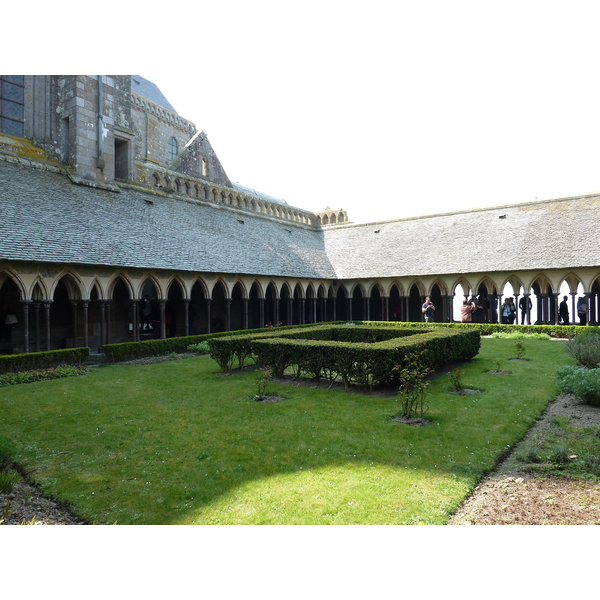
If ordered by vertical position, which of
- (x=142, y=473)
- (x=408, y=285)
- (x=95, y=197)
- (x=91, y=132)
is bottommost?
(x=142, y=473)

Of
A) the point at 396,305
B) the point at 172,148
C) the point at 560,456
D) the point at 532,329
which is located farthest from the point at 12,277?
the point at 396,305

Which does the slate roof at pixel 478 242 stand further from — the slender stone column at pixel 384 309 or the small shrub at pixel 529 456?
the small shrub at pixel 529 456

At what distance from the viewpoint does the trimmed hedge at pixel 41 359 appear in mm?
12172

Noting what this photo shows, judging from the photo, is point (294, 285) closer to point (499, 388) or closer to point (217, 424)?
point (499, 388)

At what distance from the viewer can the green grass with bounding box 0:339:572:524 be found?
4.56 metres

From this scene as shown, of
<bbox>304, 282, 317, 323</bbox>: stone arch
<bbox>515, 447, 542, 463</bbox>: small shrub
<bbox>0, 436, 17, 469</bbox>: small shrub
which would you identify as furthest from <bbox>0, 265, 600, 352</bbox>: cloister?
<bbox>515, 447, 542, 463</bbox>: small shrub

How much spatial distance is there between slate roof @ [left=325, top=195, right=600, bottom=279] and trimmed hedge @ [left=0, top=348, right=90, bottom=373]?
17332 mm

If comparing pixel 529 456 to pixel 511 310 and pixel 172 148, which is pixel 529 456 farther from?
pixel 172 148

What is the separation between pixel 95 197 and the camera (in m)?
18.3

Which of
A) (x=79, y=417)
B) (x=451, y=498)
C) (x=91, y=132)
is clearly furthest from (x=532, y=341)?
(x=91, y=132)

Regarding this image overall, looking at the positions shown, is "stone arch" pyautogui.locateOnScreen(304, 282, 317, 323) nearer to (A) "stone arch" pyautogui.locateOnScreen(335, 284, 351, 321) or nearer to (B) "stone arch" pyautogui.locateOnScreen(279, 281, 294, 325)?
(B) "stone arch" pyautogui.locateOnScreen(279, 281, 294, 325)

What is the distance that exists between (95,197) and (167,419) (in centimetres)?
1376

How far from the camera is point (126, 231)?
17.6m

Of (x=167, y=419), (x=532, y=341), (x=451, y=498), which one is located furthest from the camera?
(x=532, y=341)
